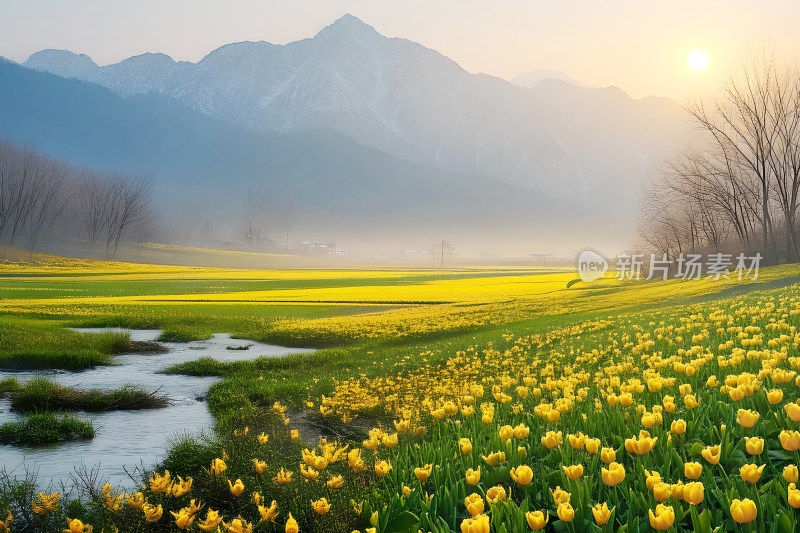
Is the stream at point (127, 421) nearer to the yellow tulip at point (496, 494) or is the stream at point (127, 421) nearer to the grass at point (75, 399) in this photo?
the grass at point (75, 399)

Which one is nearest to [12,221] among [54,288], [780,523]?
[54,288]

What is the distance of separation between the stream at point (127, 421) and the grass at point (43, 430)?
20 centimetres

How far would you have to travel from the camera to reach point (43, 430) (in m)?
8.20

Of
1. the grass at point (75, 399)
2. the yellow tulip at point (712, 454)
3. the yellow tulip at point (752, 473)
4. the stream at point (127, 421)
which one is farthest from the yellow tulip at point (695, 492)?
the grass at point (75, 399)

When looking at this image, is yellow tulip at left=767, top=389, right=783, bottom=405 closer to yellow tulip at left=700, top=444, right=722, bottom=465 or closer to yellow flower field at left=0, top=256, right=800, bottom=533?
yellow flower field at left=0, top=256, right=800, bottom=533

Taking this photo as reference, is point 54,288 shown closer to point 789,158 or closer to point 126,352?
point 126,352

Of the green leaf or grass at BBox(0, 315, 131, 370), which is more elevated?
the green leaf

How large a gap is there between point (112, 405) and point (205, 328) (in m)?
8.99

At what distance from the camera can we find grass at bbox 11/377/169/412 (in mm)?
9781

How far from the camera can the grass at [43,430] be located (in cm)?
802

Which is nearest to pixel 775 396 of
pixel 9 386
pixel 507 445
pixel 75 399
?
pixel 507 445

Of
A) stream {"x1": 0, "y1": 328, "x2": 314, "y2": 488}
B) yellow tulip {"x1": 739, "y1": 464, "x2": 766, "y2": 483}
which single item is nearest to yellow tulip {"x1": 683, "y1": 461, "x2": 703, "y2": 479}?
yellow tulip {"x1": 739, "y1": 464, "x2": 766, "y2": 483}

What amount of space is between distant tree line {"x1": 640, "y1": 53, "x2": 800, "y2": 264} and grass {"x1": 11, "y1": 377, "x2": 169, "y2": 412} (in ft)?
120
